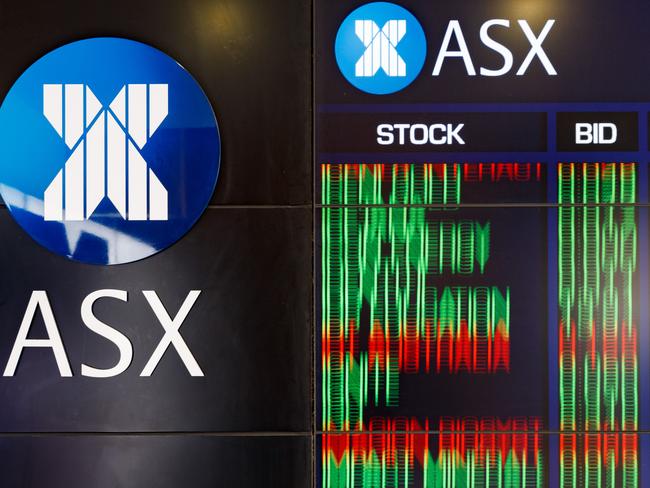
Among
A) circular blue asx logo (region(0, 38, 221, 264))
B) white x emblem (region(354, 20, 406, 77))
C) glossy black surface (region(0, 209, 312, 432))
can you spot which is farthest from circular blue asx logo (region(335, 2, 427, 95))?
glossy black surface (region(0, 209, 312, 432))

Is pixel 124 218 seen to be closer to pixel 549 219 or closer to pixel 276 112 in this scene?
pixel 276 112

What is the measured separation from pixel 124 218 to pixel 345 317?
105 cm

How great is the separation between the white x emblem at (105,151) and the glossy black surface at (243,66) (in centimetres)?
24

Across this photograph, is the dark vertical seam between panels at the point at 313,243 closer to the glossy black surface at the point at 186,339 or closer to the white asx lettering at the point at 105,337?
the glossy black surface at the point at 186,339

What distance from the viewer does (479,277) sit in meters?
2.41

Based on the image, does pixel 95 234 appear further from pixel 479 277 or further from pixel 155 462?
pixel 479 277

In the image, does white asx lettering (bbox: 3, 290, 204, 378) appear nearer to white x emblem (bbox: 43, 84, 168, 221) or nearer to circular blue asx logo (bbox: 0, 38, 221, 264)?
circular blue asx logo (bbox: 0, 38, 221, 264)

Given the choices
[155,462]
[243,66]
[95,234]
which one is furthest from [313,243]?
[155,462]

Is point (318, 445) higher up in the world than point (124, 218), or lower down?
lower down

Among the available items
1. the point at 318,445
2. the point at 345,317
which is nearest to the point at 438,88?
the point at 345,317

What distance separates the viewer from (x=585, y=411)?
7.89 ft

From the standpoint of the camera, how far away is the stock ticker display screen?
2.40m

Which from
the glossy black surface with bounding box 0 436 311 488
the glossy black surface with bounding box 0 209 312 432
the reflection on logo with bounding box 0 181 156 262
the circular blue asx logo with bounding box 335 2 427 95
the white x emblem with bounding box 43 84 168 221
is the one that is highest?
the circular blue asx logo with bounding box 335 2 427 95

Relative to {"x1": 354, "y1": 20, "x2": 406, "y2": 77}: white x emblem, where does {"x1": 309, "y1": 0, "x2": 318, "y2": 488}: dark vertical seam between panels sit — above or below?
below
